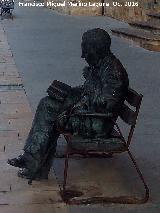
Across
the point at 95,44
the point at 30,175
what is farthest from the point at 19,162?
the point at 95,44

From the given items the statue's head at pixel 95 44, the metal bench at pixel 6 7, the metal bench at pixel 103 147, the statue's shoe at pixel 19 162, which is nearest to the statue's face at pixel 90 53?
the statue's head at pixel 95 44

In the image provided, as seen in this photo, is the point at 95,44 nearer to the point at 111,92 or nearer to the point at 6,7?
the point at 111,92

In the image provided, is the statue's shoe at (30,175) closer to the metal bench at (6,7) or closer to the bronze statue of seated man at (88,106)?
the bronze statue of seated man at (88,106)

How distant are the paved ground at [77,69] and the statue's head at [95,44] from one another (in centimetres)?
106

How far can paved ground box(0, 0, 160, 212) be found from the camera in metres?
4.89

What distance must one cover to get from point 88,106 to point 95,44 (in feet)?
1.65

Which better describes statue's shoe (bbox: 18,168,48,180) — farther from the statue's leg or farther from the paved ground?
the paved ground

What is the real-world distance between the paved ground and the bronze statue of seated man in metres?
0.35

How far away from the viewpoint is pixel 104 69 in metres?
4.50

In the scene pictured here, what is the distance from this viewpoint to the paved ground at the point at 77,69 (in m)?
4.89

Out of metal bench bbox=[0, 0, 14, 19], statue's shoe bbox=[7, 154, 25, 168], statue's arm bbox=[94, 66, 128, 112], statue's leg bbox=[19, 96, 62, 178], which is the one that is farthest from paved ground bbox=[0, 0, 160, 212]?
statue's arm bbox=[94, 66, 128, 112]

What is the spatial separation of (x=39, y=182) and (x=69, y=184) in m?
0.25

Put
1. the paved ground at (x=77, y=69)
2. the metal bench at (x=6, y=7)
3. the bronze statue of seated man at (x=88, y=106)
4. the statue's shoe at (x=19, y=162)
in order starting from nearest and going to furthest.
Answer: the bronze statue of seated man at (x=88, y=106) < the statue's shoe at (x=19, y=162) < the paved ground at (x=77, y=69) < the metal bench at (x=6, y=7)

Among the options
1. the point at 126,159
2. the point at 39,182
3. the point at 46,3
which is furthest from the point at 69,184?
the point at 46,3
